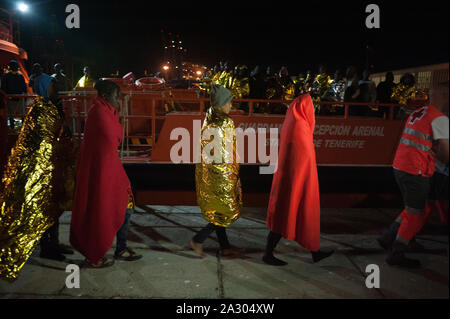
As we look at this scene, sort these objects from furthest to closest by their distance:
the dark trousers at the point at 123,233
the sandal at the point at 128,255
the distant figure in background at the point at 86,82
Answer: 1. the distant figure in background at the point at 86,82
2. the sandal at the point at 128,255
3. the dark trousers at the point at 123,233

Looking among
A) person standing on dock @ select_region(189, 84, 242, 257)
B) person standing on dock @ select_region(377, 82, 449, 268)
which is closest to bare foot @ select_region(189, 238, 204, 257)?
person standing on dock @ select_region(189, 84, 242, 257)

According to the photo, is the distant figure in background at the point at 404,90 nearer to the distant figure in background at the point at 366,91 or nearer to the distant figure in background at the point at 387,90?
the distant figure in background at the point at 387,90

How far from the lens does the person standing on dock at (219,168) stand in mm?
3525

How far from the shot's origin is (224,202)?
3607 mm

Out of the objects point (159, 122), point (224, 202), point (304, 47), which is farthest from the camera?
point (304, 47)

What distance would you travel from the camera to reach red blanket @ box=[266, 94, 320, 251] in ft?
11.3

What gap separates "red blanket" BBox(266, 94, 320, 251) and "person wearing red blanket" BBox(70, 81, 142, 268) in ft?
5.45

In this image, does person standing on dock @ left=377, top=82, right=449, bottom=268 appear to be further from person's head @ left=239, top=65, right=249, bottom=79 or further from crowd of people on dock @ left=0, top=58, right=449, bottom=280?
person's head @ left=239, top=65, right=249, bottom=79

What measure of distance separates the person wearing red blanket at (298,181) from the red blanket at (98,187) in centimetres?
167

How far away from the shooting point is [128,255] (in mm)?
3914

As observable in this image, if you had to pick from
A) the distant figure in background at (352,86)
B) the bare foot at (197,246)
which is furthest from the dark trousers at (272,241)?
the distant figure in background at (352,86)

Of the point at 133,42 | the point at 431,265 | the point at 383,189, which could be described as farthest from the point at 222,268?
the point at 133,42
